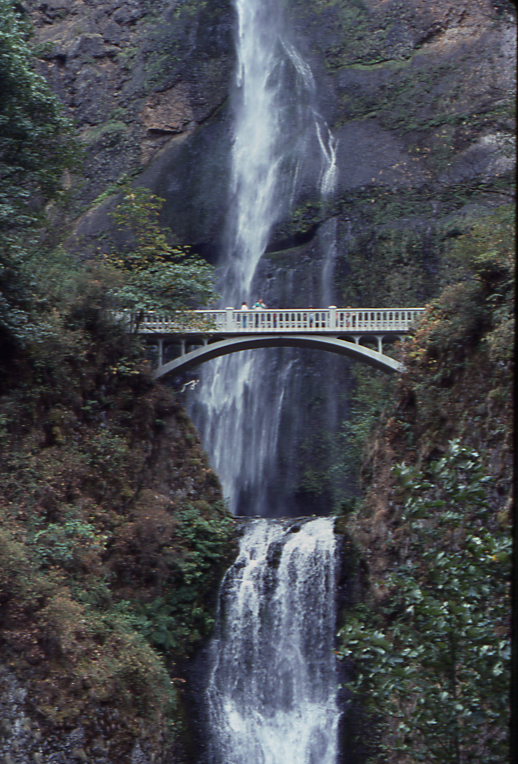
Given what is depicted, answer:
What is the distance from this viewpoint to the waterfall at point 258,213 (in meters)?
32.2

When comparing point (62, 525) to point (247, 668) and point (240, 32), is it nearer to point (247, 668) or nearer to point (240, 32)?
point (247, 668)

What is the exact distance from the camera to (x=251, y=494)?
31.9 m

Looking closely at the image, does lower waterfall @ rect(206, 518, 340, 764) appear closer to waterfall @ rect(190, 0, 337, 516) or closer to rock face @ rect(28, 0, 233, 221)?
waterfall @ rect(190, 0, 337, 516)

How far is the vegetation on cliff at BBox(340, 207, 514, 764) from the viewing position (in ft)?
25.5

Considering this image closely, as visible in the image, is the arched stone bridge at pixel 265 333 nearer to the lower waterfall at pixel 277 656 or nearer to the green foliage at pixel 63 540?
the lower waterfall at pixel 277 656

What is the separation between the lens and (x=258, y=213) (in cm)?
3541

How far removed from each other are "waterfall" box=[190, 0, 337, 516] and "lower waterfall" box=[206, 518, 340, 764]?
8.99m

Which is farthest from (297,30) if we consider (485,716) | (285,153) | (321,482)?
(485,716)

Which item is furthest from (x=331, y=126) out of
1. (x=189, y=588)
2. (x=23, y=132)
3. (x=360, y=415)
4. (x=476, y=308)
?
(x=189, y=588)

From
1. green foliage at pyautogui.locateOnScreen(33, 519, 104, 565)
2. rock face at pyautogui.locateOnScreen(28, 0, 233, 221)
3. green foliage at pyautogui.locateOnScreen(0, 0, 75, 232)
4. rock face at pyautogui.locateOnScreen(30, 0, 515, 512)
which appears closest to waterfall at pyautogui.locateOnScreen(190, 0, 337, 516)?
rock face at pyautogui.locateOnScreen(30, 0, 515, 512)

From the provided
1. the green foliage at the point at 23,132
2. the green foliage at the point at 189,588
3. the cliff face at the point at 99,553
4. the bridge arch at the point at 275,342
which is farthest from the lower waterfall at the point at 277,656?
the green foliage at the point at 23,132

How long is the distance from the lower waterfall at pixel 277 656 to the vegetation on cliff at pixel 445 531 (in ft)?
4.39

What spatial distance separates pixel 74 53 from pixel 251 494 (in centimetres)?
2595

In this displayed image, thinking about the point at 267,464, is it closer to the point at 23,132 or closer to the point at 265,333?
the point at 265,333
